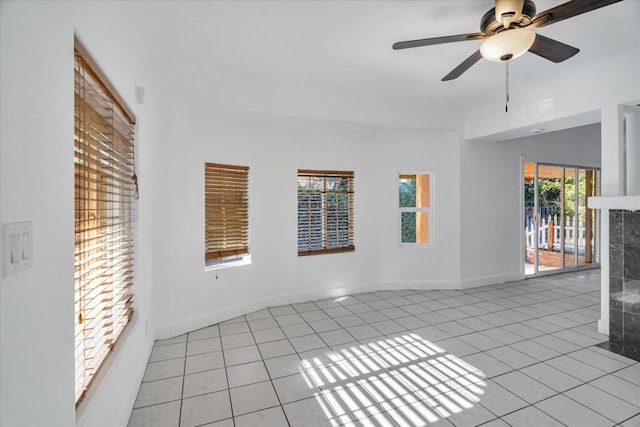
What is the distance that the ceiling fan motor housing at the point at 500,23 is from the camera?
204 cm

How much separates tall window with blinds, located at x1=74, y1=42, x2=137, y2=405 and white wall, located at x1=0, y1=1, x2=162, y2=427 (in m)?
0.17

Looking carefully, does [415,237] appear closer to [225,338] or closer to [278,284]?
Result: [278,284]

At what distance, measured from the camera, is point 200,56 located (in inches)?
117

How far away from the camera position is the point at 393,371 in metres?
2.65

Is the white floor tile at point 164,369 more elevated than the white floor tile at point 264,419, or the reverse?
the white floor tile at point 164,369

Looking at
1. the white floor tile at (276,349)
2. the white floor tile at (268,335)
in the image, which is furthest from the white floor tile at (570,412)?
the white floor tile at (268,335)

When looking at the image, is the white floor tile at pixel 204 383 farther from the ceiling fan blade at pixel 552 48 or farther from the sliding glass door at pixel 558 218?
the sliding glass door at pixel 558 218

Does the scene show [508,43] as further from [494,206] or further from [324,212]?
[494,206]

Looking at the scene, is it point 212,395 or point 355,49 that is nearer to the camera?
point 212,395

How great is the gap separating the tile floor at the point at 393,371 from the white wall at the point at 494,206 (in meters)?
1.18

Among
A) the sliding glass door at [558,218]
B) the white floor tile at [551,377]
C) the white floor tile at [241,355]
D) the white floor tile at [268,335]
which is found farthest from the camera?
the sliding glass door at [558,218]

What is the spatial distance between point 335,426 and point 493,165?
A: 4.78m

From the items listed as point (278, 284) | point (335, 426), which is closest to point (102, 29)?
point (335, 426)

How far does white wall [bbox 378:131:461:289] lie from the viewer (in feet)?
16.3
